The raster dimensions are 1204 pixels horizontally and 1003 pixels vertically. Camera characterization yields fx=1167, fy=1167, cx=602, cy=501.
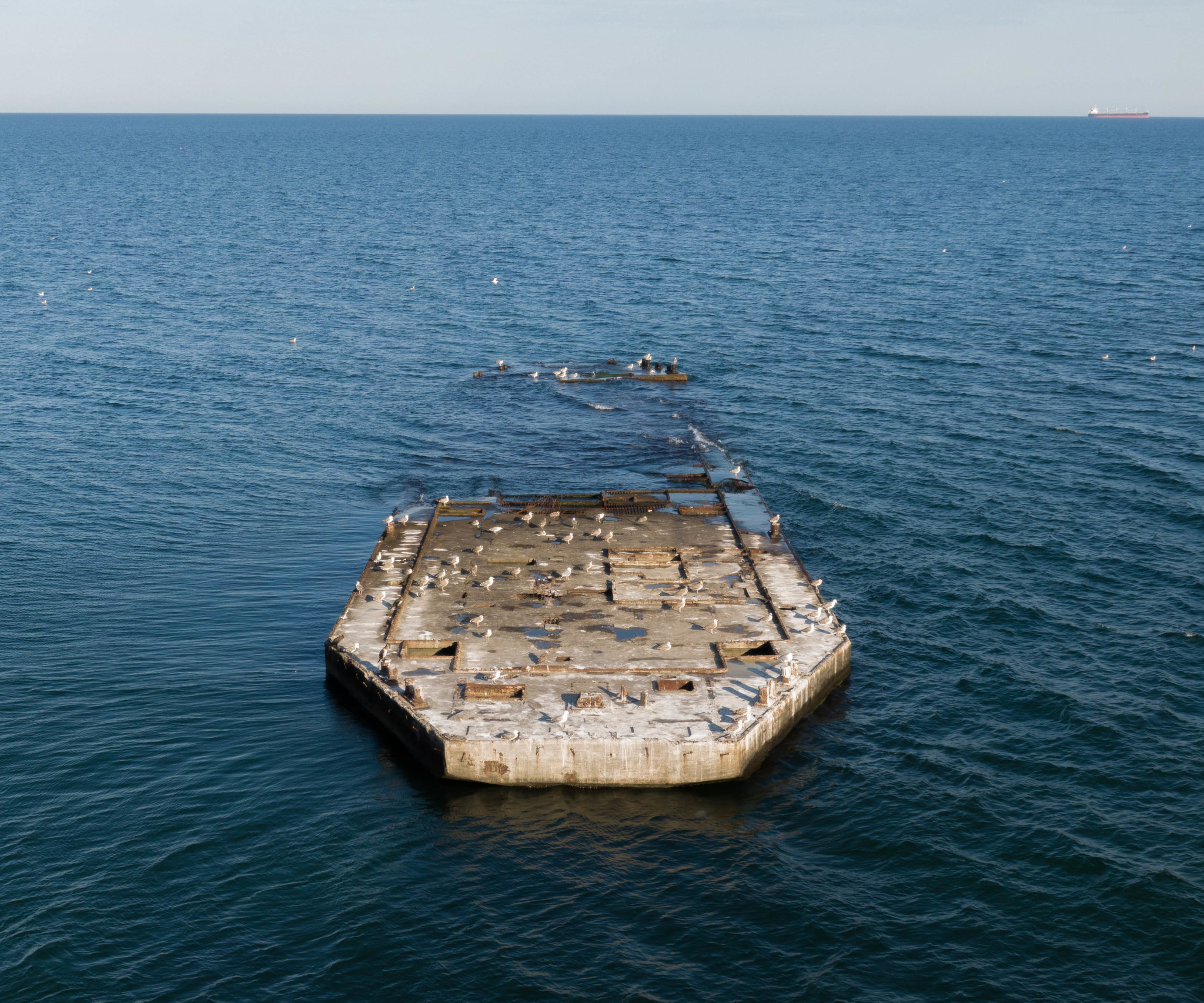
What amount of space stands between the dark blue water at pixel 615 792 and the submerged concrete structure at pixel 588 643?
5.99 ft

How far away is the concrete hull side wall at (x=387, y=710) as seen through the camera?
4750 centimetres

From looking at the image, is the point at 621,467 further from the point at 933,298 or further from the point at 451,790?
the point at 933,298

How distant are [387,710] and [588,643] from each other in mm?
10032

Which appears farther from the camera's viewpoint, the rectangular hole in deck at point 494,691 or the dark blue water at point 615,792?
the rectangular hole in deck at point 494,691

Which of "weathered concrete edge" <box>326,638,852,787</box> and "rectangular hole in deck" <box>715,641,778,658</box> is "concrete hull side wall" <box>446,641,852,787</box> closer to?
"weathered concrete edge" <box>326,638,852,787</box>

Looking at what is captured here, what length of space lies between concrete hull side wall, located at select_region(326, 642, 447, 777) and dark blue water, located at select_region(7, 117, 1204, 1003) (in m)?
1.05

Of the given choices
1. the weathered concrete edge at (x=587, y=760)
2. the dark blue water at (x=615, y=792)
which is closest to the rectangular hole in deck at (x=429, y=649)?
the dark blue water at (x=615, y=792)

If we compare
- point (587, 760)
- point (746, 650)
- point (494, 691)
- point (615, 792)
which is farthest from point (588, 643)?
point (615, 792)

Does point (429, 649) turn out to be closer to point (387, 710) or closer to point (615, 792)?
point (387, 710)

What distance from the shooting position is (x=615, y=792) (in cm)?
4716

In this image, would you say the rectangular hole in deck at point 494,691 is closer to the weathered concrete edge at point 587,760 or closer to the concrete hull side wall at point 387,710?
the concrete hull side wall at point 387,710

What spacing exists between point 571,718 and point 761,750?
826 cm

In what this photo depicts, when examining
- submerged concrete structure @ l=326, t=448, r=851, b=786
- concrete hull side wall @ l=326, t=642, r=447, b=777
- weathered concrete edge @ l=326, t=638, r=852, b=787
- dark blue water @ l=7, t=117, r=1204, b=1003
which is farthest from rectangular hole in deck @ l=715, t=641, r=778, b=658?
concrete hull side wall @ l=326, t=642, r=447, b=777

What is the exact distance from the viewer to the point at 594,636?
55.7 metres
